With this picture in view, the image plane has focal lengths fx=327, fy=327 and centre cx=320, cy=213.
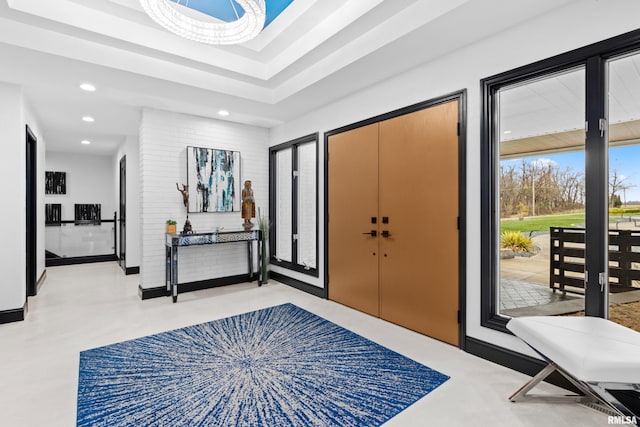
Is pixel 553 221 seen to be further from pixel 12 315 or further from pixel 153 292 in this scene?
pixel 12 315

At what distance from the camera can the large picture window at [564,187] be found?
2.17 metres

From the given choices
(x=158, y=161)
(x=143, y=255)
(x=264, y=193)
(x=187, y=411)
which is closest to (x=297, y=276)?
(x=264, y=193)

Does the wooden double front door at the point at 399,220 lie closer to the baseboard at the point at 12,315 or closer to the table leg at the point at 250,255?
the table leg at the point at 250,255

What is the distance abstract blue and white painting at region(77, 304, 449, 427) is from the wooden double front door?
2.05 feet

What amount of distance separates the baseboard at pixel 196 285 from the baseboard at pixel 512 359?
145 inches

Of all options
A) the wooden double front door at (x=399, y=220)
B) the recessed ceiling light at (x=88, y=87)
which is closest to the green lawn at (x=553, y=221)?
the wooden double front door at (x=399, y=220)

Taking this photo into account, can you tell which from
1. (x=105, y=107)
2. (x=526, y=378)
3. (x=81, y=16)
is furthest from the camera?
(x=105, y=107)

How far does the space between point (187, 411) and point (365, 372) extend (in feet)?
4.22

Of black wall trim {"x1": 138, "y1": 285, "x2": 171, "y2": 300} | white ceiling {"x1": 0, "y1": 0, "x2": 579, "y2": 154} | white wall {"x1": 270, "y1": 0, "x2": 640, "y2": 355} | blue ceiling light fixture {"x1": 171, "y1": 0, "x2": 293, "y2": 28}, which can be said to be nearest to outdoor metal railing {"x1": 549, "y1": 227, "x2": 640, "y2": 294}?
white wall {"x1": 270, "y1": 0, "x2": 640, "y2": 355}

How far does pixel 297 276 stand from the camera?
5.12m

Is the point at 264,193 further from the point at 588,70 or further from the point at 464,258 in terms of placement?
the point at 588,70

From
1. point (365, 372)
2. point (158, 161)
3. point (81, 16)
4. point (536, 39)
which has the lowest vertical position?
point (365, 372)

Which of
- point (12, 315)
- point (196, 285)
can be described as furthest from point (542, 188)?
point (12, 315)

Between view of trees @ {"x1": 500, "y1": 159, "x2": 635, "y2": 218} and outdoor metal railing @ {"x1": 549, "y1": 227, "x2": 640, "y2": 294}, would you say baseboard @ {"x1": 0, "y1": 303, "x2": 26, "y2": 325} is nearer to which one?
view of trees @ {"x1": 500, "y1": 159, "x2": 635, "y2": 218}
